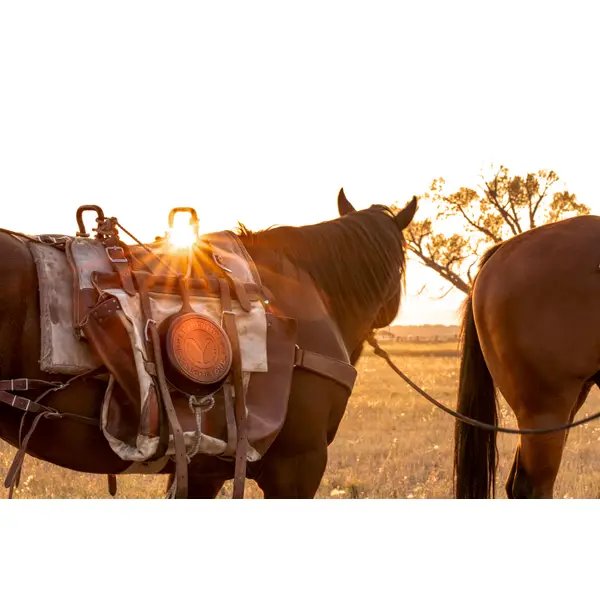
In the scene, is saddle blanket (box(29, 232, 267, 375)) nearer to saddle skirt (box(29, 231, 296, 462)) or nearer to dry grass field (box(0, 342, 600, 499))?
saddle skirt (box(29, 231, 296, 462))

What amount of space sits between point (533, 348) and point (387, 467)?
289 centimetres

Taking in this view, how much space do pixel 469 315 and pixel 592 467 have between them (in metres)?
3.15

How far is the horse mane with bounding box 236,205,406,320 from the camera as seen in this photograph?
3943 millimetres

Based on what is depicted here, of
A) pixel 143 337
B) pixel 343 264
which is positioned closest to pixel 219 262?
pixel 143 337

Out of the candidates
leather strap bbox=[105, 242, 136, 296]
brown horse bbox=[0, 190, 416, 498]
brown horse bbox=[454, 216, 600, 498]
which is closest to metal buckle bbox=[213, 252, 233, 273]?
brown horse bbox=[0, 190, 416, 498]

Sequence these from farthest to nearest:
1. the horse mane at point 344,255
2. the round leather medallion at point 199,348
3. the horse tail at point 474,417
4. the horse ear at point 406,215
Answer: the horse tail at point 474,417, the horse ear at point 406,215, the horse mane at point 344,255, the round leather medallion at point 199,348

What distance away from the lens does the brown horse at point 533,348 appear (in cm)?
478

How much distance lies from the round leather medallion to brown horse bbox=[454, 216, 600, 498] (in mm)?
2178

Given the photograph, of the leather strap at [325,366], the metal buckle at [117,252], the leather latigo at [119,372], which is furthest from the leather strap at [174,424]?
the leather strap at [325,366]

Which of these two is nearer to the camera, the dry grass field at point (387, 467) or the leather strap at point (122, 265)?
the leather strap at point (122, 265)

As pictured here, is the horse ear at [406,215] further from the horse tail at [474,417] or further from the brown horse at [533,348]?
the horse tail at [474,417]

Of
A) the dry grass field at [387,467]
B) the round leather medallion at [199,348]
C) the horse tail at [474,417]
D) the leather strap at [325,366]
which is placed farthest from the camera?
the dry grass field at [387,467]

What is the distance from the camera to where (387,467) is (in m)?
7.36

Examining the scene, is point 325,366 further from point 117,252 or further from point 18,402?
point 18,402
